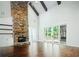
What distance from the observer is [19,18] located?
106 inches

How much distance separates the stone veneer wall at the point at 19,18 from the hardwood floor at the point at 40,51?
0.24 metres

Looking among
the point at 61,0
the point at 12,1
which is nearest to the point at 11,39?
the point at 12,1

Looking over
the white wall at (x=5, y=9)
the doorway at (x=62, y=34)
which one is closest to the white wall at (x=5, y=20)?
the white wall at (x=5, y=9)

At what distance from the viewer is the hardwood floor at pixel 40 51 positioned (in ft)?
8.59

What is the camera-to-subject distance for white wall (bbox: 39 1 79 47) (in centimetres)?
271

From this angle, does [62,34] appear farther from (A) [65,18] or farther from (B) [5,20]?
(B) [5,20]

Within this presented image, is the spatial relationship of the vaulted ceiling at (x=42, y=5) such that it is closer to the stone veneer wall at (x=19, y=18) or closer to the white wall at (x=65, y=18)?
the white wall at (x=65, y=18)

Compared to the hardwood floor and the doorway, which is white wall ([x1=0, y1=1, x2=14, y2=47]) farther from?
the doorway

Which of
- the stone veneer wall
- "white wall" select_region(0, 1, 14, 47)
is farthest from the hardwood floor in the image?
the stone veneer wall

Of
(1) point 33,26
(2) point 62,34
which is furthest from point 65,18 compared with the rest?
(1) point 33,26

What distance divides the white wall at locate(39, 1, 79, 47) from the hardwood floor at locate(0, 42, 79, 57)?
0.52ft

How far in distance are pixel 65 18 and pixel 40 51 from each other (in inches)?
36.4

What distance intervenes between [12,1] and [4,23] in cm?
49

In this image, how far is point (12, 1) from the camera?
8.66 ft
